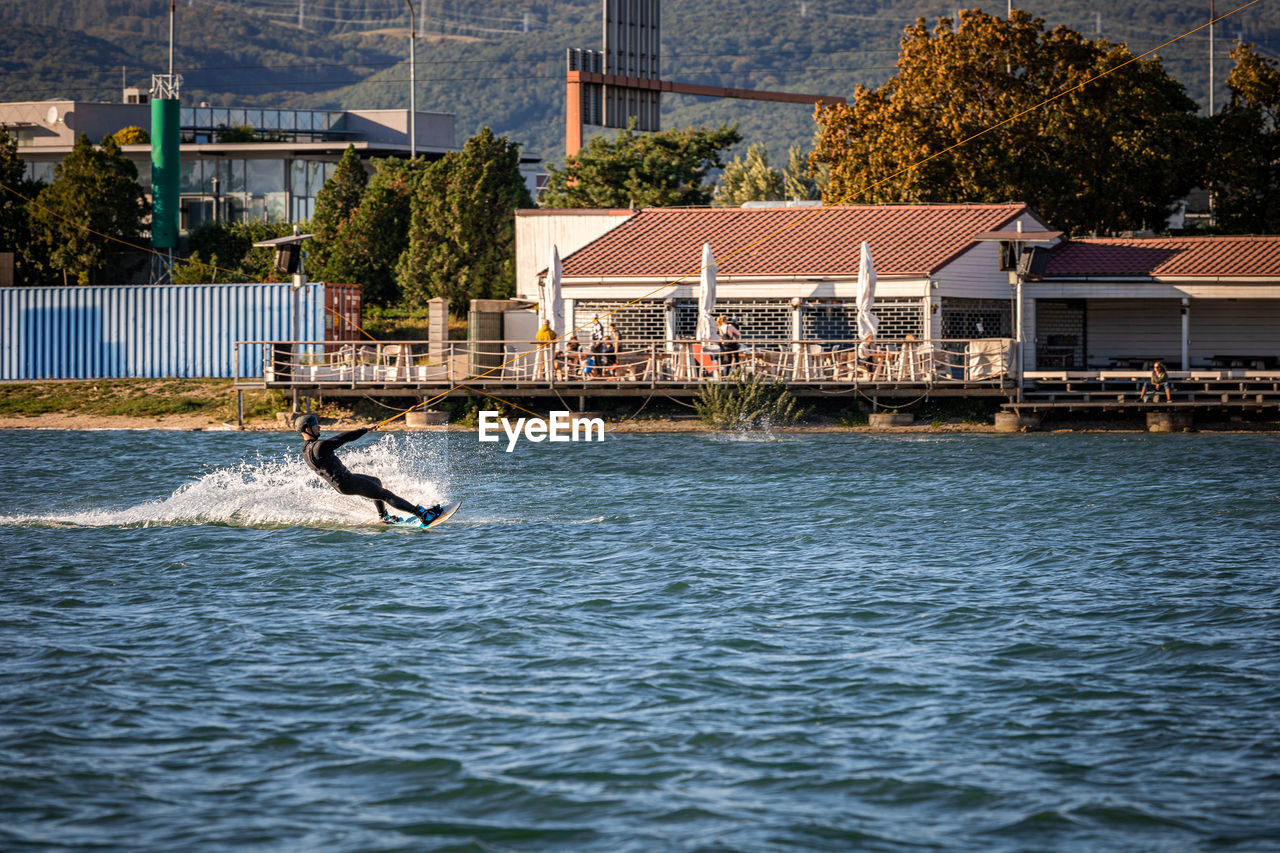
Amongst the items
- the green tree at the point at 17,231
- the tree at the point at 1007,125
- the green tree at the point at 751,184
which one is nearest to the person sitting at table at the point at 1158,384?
the tree at the point at 1007,125

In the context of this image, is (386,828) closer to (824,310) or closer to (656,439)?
(656,439)

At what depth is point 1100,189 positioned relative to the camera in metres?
46.4

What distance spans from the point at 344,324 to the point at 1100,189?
24.5 m

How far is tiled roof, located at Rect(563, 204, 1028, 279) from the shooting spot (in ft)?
124

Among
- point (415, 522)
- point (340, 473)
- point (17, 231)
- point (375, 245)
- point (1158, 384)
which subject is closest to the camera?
point (340, 473)

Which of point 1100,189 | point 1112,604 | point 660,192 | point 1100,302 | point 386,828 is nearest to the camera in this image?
point 386,828

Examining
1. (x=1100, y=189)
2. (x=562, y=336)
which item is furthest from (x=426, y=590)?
(x=1100, y=189)

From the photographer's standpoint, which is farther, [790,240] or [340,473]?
[790,240]

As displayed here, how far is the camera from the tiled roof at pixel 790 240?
37.8 metres

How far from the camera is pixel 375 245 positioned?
5241 cm

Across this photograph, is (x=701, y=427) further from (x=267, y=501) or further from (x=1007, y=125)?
(x=1007, y=125)

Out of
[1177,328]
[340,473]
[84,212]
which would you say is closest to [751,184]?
[84,212]

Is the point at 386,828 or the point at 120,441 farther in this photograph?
the point at 120,441

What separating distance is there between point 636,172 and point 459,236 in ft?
25.6
